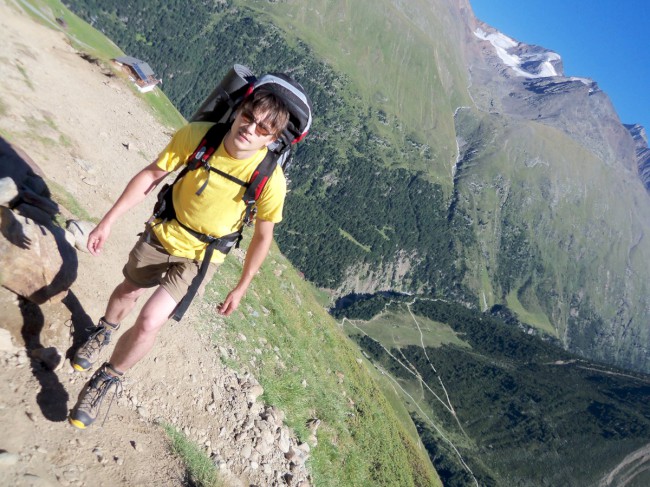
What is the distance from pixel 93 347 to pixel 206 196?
367cm

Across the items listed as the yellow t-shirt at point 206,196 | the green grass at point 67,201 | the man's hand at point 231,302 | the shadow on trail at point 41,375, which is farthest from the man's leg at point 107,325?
the green grass at point 67,201

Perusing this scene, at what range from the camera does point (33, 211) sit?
9797 millimetres

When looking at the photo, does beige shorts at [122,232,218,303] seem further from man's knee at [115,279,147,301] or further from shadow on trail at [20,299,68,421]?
shadow on trail at [20,299,68,421]

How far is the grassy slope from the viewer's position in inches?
464

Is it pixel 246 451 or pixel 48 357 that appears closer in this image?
pixel 48 357

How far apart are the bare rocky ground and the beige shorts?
215cm

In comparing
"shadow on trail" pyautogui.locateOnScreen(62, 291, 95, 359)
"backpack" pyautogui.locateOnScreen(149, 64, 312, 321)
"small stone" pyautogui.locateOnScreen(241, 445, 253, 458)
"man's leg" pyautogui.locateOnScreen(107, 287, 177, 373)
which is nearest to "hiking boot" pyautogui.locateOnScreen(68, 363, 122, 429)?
"man's leg" pyautogui.locateOnScreen(107, 287, 177, 373)

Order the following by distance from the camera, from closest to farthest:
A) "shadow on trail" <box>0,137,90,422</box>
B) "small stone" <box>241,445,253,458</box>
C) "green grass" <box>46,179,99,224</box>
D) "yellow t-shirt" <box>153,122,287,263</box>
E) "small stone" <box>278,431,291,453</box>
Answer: "yellow t-shirt" <box>153,122,287,263</box>
"shadow on trail" <box>0,137,90,422</box>
"small stone" <box>241,445,253,458</box>
"small stone" <box>278,431,291,453</box>
"green grass" <box>46,179,99,224</box>

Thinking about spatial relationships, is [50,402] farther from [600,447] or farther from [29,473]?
[600,447]

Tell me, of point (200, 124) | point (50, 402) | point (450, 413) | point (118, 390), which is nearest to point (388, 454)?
point (118, 390)

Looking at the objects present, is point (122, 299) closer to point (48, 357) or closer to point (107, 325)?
point (107, 325)

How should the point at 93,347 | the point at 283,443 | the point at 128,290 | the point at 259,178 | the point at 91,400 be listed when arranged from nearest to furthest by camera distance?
the point at 259,178
the point at 91,400
the point at 128,290
the point at 93,347
the point at 283,443

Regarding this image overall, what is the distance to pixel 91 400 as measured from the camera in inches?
262

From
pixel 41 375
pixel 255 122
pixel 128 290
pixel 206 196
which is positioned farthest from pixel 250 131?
pixel 41 375
